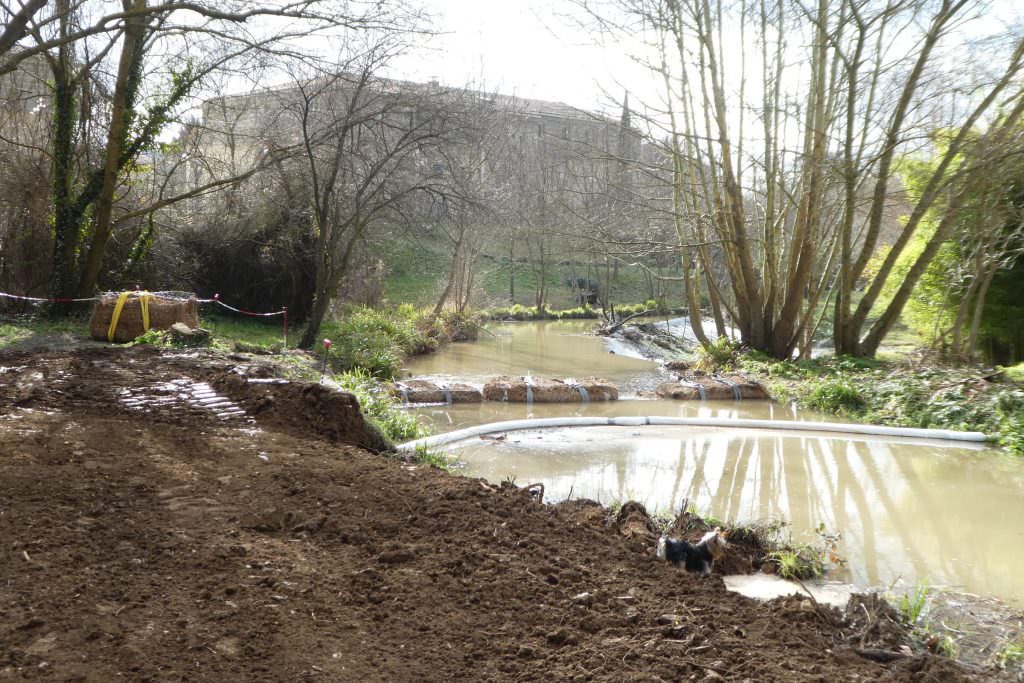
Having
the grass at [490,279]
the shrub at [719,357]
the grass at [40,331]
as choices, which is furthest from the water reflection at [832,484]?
the grass at [490,279]

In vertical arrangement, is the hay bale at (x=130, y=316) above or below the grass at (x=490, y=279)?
below

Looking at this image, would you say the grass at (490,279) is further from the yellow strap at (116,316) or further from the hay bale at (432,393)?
the yellow strap at (116,316)

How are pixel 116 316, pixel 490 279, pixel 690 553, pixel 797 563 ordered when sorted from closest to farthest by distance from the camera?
1. pixel 690 553
2. pixel 797 563
3. pixel 116 316
4. pixel 490 279

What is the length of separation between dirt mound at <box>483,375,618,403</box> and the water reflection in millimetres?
2781

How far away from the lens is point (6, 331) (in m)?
10.9

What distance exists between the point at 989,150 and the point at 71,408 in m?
11.8

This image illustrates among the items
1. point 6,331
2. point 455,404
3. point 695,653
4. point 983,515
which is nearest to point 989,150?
point 983,515

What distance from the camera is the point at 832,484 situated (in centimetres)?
701

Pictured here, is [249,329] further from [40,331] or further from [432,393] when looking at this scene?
[432,393]

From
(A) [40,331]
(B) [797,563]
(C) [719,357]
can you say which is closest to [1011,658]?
(B) [797,563]

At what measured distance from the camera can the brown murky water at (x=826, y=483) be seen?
5172 millimetres

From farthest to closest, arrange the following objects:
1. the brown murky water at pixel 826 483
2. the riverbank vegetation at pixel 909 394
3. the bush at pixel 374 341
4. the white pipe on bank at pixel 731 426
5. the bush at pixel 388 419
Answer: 1. the bush at pixel 374 341
2. the riverbank vegetation at pixel 909 394
3. the white pipe on bank at pixel 731 426
4. the bush at pixel 388 419
5. the brown murky water at pixel 826 483

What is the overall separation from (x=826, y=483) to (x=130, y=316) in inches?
352

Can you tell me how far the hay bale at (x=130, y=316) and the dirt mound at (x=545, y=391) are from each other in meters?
4.64
